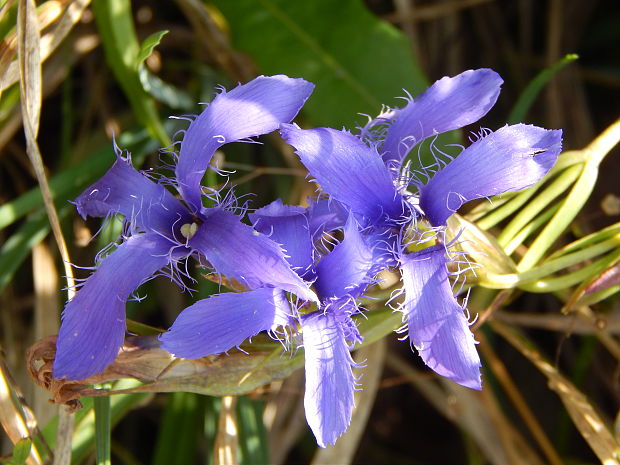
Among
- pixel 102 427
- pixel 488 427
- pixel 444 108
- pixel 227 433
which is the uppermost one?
pixel 444 108

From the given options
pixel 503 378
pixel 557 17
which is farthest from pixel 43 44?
pixel 557 17

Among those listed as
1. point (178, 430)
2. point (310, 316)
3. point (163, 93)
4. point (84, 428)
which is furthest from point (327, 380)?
point (163, 93)

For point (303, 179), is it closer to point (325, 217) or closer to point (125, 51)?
point (125, 51)

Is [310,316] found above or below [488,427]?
above

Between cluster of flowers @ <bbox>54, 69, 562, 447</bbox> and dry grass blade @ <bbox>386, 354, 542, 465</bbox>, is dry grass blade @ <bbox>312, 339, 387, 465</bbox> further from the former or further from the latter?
cluster of flowers @ <bbox>54, 69, 562, 447</bbox>

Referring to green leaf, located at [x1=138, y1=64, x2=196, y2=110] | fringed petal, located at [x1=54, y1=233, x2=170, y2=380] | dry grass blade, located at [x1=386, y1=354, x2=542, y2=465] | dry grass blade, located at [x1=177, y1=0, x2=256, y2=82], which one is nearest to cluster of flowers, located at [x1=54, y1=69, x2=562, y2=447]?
fringed petal, located at [x1=54, y1=233, x2=170, y2=380]

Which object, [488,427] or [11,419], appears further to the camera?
[488,427]

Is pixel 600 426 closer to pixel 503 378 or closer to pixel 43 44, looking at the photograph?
pixel 503 378
